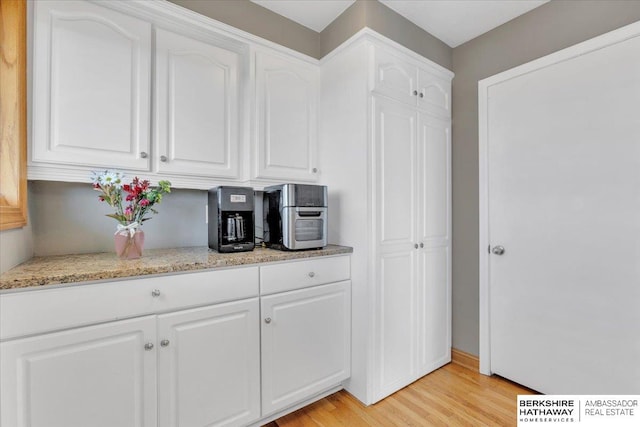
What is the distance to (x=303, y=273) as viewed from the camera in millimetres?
1701

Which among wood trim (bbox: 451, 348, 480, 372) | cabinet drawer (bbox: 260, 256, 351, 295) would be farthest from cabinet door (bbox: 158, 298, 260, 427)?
wood trim (bbox: 451, 348, 480, 372)

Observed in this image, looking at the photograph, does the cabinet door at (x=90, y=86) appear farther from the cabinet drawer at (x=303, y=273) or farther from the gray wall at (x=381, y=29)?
the gray wall at (x=381, y=29)

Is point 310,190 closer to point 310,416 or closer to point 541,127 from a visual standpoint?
point 310,416

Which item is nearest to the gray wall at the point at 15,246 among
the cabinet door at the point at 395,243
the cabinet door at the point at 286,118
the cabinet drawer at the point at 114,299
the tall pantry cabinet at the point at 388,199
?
the cabinet drawer at the point at 114,299

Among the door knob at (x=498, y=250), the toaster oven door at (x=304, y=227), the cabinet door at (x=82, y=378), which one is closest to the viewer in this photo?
the cabinet door at (x=82, y=378)

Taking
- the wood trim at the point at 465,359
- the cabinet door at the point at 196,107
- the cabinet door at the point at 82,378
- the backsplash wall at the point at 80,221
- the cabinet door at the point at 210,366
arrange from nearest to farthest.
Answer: the cabinet door at the point at 82,378 → the cabinet door at the point at 210,366 → the backsplash wall at the point at 80,221 → the cabinet door at the point at 196,107 → the wood trim at the point at 465,359

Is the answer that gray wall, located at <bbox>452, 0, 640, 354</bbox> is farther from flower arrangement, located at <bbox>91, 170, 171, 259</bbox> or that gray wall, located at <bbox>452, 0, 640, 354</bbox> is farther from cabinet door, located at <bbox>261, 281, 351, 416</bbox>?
flower arrangement, located at <bbox>91, 170, 171, 259</bbox>

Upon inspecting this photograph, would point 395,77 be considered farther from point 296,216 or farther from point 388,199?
point 296,216

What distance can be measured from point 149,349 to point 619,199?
2.40m

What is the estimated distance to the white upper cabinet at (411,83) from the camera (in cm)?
187

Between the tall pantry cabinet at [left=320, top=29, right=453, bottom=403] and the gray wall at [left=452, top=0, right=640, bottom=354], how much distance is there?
16 centimetres

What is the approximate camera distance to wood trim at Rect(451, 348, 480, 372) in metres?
2.21

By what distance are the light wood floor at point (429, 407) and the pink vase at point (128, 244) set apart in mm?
1144

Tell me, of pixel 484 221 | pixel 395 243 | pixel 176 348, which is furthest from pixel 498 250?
pixel 176 348
